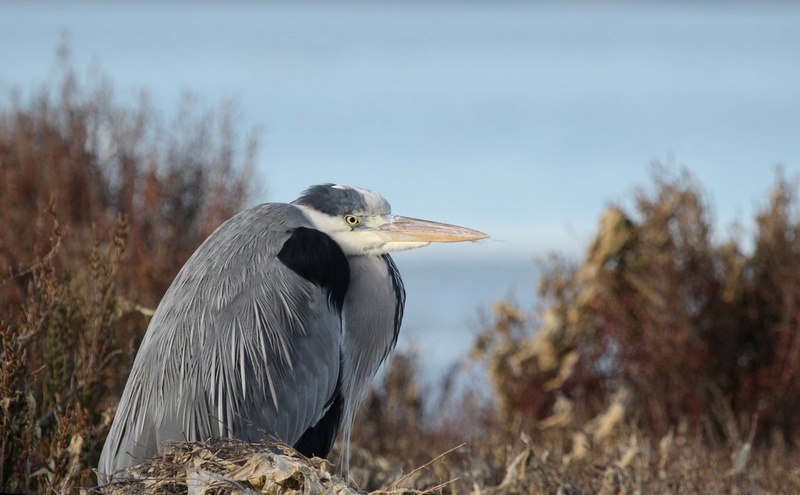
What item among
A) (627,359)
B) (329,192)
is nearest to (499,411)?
(627,359)

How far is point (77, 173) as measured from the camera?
8500 millimetres

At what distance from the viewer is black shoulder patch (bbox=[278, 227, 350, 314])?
3.41 m

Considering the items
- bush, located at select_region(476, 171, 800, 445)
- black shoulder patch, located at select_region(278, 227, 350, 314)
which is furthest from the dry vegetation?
black shoulder patch, located at select_region(278, 227, 350, 314)

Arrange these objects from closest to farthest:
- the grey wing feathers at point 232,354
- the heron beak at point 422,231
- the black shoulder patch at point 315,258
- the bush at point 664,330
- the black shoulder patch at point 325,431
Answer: the grey wing feathers at point 232,354 < the black shoulder patch at point 315,258 < the heron beak at point 422,231 < the black shoulder patch at point 325,431 < the bush at point 664,330

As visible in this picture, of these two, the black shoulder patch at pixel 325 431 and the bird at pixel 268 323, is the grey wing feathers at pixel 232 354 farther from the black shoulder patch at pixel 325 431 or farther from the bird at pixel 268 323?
the black shoulder patch at pixel 325 431

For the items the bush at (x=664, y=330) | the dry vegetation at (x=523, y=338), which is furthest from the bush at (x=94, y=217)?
the bush at (x=664, y=330)

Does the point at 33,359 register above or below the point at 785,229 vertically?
Answer: below

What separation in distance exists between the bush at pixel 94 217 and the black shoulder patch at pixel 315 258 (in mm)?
794

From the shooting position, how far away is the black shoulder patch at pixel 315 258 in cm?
341

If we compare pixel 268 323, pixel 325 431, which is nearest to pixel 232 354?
pixel 268 323

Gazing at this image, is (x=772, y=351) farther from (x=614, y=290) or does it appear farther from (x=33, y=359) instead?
(x=33, y=359)

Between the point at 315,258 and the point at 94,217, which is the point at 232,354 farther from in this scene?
the point at 94,217

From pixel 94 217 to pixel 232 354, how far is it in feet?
16.3

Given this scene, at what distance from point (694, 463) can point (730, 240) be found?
3.17 meters
